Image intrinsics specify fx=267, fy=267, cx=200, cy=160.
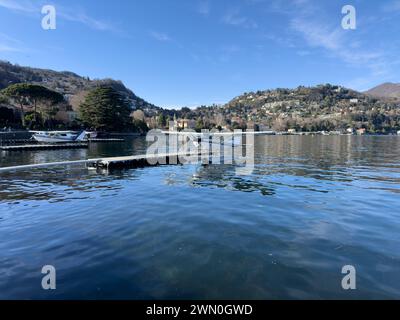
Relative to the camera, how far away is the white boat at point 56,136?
194ft

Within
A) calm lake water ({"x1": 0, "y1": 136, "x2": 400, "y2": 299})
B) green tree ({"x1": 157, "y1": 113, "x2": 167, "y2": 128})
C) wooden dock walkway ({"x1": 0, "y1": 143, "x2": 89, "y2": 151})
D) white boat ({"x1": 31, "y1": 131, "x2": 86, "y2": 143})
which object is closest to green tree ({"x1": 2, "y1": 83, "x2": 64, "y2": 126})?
white boat ({"x1": 31, "y1": 131, "x2": 86, "y2": 143})

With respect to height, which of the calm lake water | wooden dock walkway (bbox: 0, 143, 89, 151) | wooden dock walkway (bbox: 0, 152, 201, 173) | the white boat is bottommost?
the calm lake water

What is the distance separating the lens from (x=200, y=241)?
8.67 m

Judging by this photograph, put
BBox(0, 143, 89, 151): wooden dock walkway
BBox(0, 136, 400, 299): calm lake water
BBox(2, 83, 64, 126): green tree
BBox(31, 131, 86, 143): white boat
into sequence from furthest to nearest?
BBox(2, 83, 64, 126): green tree → BBox(31, 131, 86, 143): white boat → BBox(0, 143, 89, 151): wooden dock walkway → BBox(0, 136, 400, 299): calm lake water

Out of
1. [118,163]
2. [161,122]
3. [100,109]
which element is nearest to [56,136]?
[100,109]

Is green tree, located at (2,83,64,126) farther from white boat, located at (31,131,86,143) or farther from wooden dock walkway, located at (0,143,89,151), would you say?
wooden dock walkway, located at (0,143,89,151)

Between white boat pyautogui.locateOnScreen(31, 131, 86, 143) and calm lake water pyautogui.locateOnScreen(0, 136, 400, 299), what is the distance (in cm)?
4797

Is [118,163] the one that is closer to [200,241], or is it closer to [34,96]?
[200,241]

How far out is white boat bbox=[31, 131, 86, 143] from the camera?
5915 centimetres

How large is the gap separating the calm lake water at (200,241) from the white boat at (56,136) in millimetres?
47971

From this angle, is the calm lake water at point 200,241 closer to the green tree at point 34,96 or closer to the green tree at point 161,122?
the green tree at point 34,96

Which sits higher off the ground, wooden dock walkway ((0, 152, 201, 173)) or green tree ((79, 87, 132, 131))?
green tree ((79, 87, 132, 131))

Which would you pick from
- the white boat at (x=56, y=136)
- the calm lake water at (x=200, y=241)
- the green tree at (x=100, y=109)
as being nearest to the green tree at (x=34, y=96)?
the green tree at (x=100, y=109)

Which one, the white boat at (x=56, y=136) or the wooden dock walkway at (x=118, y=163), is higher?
the white boat at (x=56, y=136)
